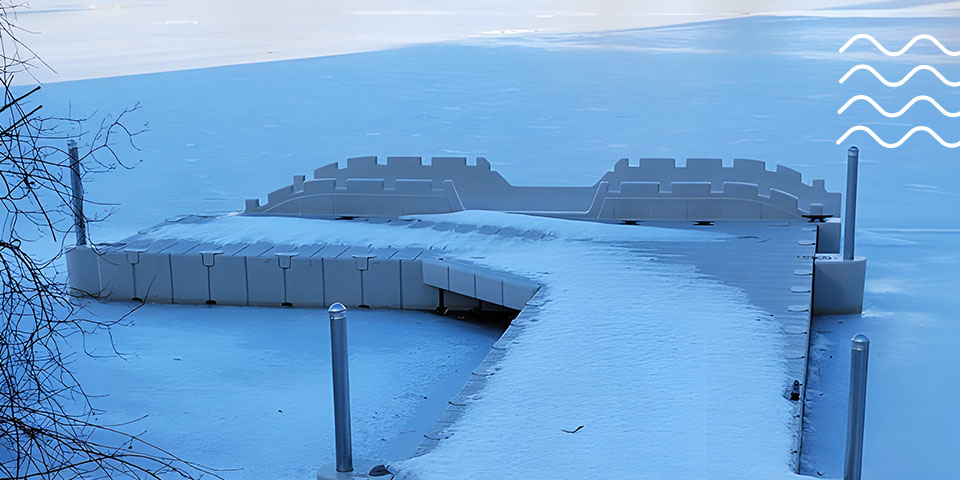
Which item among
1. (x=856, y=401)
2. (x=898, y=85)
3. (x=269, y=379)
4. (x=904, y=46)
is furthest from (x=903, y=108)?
(x=856, y=401)

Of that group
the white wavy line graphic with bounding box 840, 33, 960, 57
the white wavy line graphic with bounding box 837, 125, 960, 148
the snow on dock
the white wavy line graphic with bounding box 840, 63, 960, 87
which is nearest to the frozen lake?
the snow on dock

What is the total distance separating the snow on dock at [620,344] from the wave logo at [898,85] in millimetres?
5167

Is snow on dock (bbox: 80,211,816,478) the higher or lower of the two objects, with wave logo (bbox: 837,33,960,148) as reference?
lower

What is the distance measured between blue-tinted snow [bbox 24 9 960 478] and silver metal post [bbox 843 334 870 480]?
2.85ft

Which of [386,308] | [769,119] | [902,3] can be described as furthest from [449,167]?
[902,3]

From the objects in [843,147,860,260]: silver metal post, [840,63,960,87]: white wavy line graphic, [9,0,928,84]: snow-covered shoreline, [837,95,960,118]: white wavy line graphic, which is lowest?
[843,147,860,260]: silver metal post

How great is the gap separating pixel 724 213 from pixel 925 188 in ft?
10.1

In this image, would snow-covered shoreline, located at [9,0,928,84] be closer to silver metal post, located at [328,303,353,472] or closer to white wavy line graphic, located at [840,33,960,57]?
white wavy line graphic, located at [840,33,960,57]

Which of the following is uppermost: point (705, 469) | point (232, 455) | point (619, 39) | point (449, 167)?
point (619, 39)

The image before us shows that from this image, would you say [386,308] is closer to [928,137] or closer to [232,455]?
[232,455]

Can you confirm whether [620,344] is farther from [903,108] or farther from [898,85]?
[898,85]

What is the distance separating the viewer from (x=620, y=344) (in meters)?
3.96

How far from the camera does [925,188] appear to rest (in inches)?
329

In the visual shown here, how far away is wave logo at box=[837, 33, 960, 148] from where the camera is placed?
10.5 m
